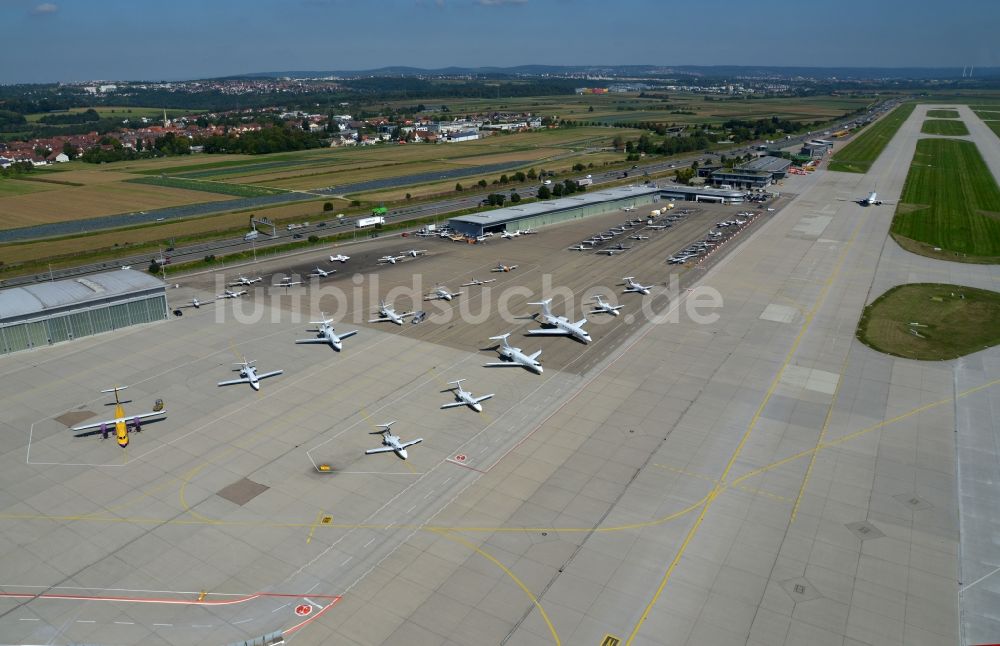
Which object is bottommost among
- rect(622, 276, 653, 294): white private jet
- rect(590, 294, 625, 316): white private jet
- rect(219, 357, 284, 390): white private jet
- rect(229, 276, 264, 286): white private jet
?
rect(219, 357, 284, 390): white private jet

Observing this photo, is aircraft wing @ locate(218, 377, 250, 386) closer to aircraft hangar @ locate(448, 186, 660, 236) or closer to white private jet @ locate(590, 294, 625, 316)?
white private jet @ locate(590, 294, 625, 316)

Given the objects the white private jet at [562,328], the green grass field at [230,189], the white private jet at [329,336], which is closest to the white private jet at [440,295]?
the white private jet at [329,336]

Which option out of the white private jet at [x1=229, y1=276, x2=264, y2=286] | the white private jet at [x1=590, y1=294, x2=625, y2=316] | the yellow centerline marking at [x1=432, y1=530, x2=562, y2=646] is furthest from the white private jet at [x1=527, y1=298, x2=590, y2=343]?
the white private jet at [x1=229, y1=276, x2=264, y2=286]

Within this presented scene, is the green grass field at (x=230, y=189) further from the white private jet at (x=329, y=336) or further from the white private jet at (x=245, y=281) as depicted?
the white private jet at (x=329, y=336)

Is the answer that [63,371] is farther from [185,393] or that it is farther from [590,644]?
[590,644]

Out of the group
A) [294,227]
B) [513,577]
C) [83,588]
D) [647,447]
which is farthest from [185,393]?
[294,227]

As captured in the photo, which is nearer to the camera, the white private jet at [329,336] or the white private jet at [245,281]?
the white private jet at [329,336]
